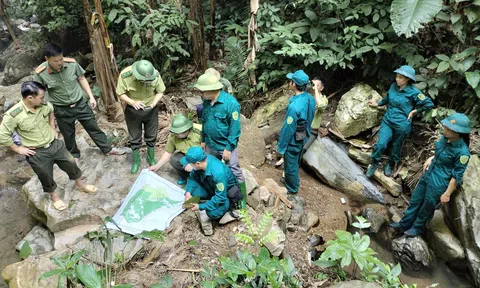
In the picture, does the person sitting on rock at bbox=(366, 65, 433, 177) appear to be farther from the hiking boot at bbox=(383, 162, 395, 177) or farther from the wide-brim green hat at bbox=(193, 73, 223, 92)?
the wide-brim green hat at bbox=(193, 73, 223, 92)

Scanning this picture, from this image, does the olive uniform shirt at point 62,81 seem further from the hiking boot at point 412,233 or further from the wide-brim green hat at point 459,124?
the hiking boot at point 412,233

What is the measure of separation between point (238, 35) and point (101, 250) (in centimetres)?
497

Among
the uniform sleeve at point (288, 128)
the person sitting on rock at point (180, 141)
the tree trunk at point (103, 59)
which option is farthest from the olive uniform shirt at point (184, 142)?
the tree trunk at point (103, 59)

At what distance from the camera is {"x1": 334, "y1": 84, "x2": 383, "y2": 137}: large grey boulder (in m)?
5.86

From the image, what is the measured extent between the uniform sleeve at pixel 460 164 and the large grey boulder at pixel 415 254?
1099 mm

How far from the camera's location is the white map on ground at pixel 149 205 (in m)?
4.05

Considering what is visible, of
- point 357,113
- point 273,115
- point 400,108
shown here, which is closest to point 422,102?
point 400,108

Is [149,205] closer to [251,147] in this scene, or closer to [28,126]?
[28,126]

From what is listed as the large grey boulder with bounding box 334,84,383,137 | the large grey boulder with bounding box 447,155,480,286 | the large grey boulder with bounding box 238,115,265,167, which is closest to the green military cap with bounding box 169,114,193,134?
the large grey boulder with bounding box 238,115,265,167

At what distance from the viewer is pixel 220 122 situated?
4090 millimetres

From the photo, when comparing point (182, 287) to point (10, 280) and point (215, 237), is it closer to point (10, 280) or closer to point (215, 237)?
point (215, 237)

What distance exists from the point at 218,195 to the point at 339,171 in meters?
2.65

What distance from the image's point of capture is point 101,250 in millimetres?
3725

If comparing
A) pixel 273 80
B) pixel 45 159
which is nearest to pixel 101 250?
pixel 45 159
